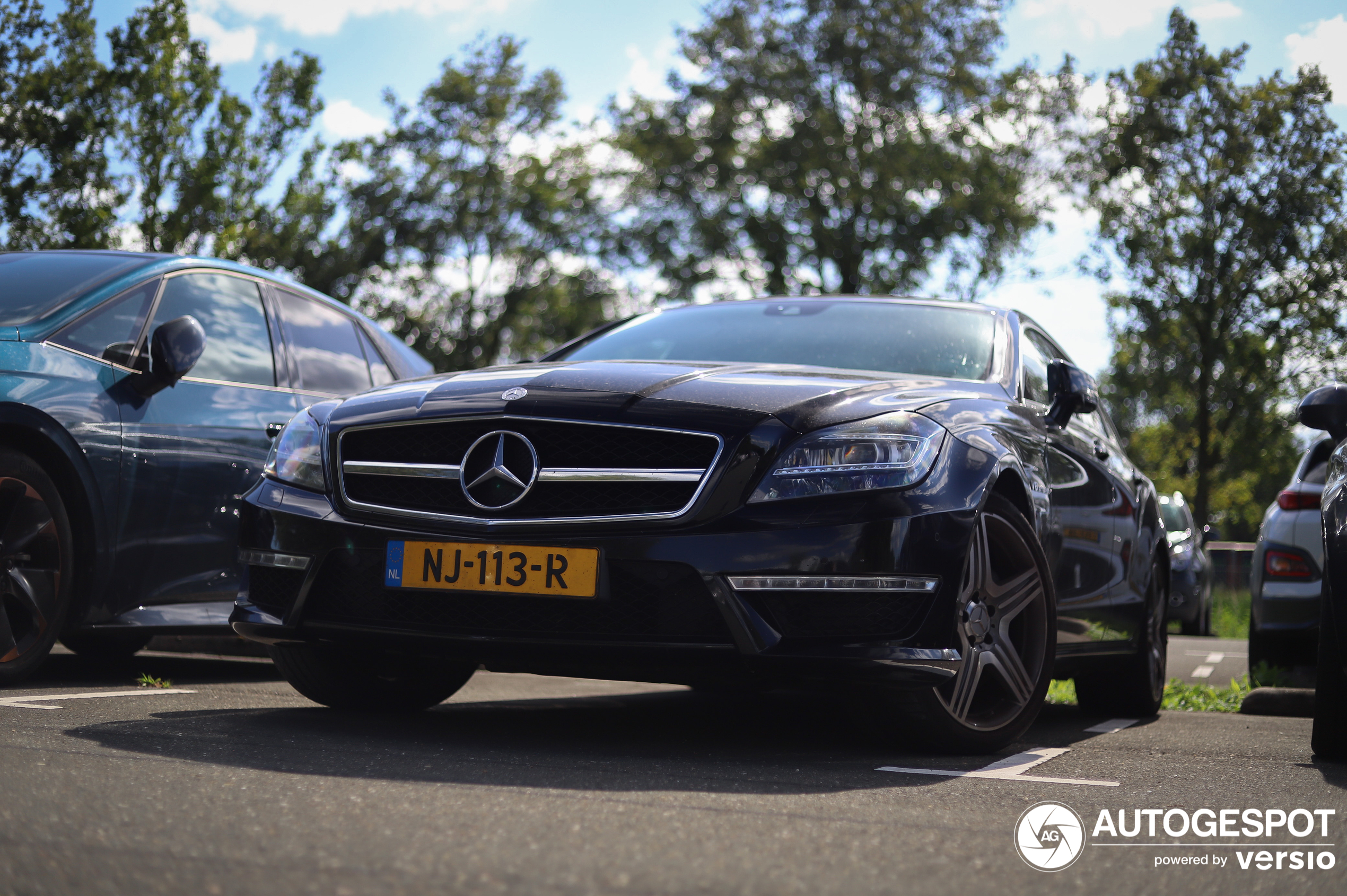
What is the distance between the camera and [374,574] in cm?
398

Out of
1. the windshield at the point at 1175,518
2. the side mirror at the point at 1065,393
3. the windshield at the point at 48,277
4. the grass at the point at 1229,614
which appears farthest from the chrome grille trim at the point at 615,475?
the grass at the point at 1229,614

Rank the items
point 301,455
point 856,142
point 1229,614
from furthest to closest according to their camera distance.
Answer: point 856,142
point 1229,614
point 301,455

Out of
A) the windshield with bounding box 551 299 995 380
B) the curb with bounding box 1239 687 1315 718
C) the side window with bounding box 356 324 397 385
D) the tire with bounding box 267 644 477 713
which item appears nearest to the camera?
the tire with bounding box 267 644 477 713

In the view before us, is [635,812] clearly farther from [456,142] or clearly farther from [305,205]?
[456,142]

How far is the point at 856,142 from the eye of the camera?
34125 mm

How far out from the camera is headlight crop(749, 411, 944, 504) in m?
3.65

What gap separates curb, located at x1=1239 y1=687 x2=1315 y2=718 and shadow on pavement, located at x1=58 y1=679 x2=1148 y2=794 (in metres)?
1.84

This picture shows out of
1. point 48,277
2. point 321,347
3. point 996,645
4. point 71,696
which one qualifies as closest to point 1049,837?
point 996,645

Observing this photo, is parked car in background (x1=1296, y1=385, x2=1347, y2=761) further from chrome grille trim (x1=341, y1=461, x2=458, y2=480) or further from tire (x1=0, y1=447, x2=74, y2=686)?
tire (x1=0, y1=447, x2=74, y2=686)

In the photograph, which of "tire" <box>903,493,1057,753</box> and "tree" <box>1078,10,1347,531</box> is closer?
"tire" <box>903,493,1057,753</box>

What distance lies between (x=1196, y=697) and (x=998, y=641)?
3.99 metres

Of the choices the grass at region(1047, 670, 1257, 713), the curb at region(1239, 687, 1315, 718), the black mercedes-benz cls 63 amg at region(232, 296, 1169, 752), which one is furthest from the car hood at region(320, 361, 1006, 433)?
the grass at region(1047, 670, 1257, 713)

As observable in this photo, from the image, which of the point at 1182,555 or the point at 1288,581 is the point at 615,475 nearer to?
the point at 1288,581

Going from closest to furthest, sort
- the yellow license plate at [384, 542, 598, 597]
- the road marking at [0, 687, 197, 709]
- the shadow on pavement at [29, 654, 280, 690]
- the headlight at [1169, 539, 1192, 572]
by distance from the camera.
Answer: the yellow license plate at [384, 542, 598, 597] < the road marking at [0, 687, 197, 709] < the shadow on pavement at [29, 654, 280, 690] < the headlight at [1169, 539, 1192, 572]
